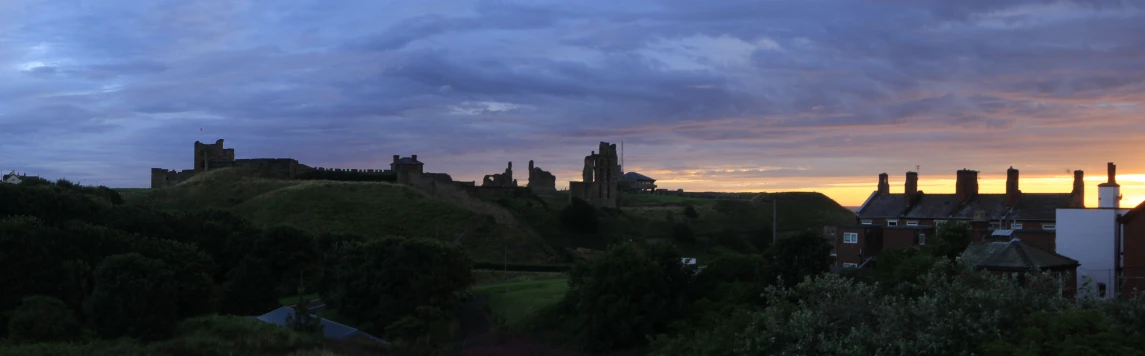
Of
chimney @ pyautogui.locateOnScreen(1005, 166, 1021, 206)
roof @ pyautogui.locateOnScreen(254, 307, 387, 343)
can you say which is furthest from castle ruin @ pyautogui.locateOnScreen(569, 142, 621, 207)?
roof @ pyautogui.locateOnScreen(254, 307, 387, 343)

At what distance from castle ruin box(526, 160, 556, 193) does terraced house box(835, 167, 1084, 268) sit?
58.8 metres

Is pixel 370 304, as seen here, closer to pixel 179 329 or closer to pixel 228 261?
pixel 179 329

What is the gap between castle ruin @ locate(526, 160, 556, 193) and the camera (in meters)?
118

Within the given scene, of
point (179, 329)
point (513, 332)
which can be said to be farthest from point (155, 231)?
point (513, 332)

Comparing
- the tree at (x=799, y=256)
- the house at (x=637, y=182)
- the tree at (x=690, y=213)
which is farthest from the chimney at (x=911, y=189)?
the house at (x=637, y=182)

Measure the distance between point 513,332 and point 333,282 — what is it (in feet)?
37.7

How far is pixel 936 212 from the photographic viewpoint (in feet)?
192

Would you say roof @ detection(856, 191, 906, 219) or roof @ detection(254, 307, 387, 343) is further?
roof @ detection(856, 191, 906, 219)

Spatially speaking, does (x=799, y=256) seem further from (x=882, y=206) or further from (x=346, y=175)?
(x=346, y=175)

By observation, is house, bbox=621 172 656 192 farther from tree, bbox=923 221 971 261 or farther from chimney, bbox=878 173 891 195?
tree, bbox=923 221 971 261

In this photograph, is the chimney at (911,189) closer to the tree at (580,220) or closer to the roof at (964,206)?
the roof at (964,206)

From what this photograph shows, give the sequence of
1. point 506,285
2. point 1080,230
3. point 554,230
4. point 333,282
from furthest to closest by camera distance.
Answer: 1. point 554,230
2. point 506,285
3. point 333,282
4. point 1080,230

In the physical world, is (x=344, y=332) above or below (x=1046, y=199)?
below

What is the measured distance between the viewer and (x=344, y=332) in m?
40.6
